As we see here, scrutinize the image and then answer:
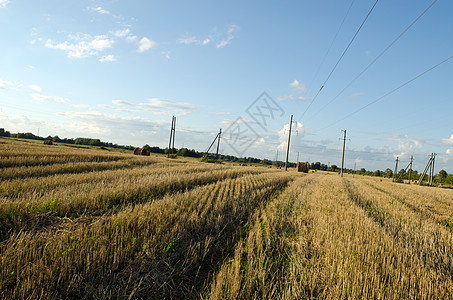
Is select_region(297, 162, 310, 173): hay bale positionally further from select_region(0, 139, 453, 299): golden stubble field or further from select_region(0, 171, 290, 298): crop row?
select_region(0, 171, 290, 298): crop row

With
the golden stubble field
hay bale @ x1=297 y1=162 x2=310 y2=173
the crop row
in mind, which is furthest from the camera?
hay bale @ x1=297 y1=162 x2=310 y2=173

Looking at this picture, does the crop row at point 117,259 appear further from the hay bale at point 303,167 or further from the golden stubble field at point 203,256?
the hay bale at point 303,167

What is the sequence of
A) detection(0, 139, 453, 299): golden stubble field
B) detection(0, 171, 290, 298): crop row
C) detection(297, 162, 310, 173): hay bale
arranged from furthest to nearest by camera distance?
detection(297, 162, 310, 173): hay bale < detection(0, 139, 453, 299): golden stubble field < detection(0, 171, 290, 298): crop row

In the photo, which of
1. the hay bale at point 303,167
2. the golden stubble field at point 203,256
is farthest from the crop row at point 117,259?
the hay bale at point 303,167

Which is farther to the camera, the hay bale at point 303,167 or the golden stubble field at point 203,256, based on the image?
the hay bale at point 303,167

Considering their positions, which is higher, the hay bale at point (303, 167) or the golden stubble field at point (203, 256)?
the hay bale at point (303, 167)

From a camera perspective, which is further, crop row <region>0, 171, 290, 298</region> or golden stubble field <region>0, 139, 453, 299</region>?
golden stubble field <region>0, 139, 453, 299</region>

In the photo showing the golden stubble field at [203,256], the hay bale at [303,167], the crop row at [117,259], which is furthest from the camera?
the hay bale at [303,167]

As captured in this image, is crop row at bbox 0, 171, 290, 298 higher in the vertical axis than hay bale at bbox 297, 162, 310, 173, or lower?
lower

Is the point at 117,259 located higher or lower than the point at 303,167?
lower

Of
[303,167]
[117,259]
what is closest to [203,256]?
[117,259]

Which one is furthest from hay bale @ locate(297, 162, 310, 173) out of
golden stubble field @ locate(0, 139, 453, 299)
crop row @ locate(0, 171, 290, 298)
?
crop row @ locate(0, 171, 290, 298)

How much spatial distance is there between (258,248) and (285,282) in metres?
1.02

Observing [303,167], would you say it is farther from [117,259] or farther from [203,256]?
[117,259]
